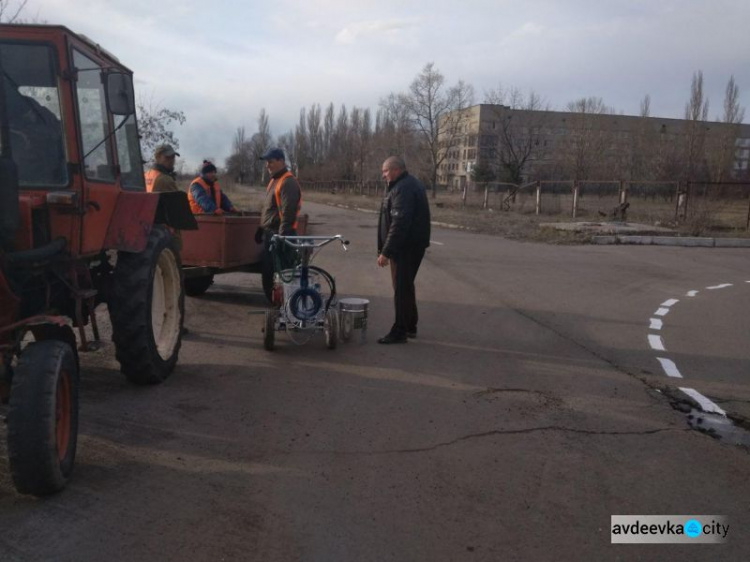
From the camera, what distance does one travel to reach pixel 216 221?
855 cm

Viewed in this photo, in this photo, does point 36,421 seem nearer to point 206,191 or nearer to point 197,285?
point 206,191

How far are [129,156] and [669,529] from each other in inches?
209

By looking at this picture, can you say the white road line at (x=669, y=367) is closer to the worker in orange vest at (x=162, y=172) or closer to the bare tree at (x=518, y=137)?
the worker in orange vest at (x=162, y=172)

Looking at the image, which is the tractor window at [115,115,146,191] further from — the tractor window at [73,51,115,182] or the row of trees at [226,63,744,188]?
the row of trees at [226,63,744,188]

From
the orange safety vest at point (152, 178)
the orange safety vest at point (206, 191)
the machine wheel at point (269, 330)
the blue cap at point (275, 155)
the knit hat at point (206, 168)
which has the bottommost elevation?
the machine wheel at point (269, 330)

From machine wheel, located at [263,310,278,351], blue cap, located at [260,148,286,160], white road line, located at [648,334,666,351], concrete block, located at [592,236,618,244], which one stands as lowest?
concrete block, located at [592,236,618,244]

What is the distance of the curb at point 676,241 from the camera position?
2048cm

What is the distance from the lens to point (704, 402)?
5.75 metres

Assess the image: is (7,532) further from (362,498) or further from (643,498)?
(643,498)

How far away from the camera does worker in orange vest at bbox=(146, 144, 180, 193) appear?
794cm

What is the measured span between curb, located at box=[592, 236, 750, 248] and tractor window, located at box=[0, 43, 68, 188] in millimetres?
18271

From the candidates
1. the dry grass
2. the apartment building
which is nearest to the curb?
the dry grass

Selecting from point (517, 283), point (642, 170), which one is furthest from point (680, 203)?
point (642, 170)

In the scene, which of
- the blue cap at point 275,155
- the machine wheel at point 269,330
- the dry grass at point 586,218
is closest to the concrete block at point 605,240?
the dry grass at point 586,218
